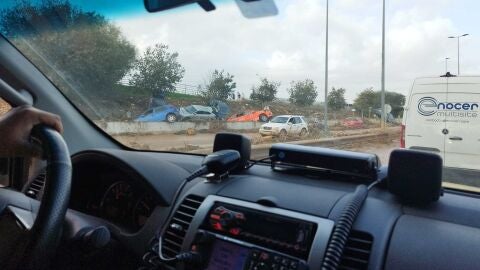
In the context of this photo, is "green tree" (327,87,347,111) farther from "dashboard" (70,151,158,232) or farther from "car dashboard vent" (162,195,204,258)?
"dashboard" (70,151,158,232)

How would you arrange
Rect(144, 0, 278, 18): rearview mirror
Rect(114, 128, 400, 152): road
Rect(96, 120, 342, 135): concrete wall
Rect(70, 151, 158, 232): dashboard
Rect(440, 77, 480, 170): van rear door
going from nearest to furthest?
1. Rect(144, 0, 278, 18): rearview mirror
2. Rect(70, 151, 158, 232): dashboard
3. Rect(440, 77, 480, 170): van rear door
4. Rect(114, 128, 400, 152): road
5. Rect(96, 120, 342, 135): concrete wall

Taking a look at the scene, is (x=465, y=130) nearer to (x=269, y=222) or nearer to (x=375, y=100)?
(x=375, y=100)

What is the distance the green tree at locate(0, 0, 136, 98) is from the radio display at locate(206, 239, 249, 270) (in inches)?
77.3

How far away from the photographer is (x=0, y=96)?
2107mm

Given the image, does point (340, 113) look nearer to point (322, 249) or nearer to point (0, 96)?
point (322, 249)

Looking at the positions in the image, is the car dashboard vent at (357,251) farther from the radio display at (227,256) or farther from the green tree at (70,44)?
the green tree at (70,44)

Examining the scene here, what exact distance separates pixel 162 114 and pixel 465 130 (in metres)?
2.11

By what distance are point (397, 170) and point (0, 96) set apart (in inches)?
74.7

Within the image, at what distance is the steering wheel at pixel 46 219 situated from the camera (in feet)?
4.42

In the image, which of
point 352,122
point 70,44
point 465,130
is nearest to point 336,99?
point 352,122

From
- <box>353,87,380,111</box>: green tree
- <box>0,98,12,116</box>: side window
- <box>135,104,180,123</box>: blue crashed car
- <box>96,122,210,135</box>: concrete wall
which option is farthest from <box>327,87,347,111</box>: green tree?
<box>0,98,12,116</box>: side window

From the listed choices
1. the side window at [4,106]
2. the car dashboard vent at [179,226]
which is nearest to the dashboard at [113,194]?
the car dashboard vent at [179,226]

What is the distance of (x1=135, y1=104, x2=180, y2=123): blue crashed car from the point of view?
3.29 m

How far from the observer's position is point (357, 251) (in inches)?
62.1
